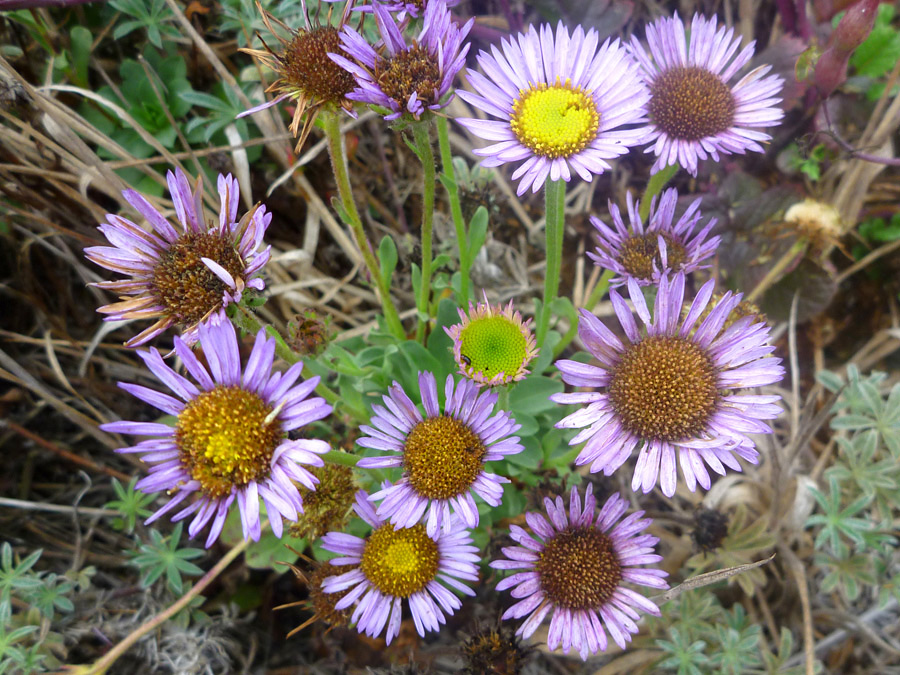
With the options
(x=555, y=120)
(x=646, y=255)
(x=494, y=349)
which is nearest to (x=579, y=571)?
(x=494, y=349)

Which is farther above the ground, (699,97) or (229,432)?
(699,97)

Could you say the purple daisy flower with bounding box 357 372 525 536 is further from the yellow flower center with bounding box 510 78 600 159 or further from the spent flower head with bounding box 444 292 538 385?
the yellow flower center with bounding box 510 78 600 159

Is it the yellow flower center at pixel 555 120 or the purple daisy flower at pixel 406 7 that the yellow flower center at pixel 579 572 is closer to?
the yellow flower center at pixel 555 120

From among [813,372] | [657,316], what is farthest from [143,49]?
[813,372]

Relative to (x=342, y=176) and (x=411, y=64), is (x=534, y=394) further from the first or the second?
(x=411, y=64)

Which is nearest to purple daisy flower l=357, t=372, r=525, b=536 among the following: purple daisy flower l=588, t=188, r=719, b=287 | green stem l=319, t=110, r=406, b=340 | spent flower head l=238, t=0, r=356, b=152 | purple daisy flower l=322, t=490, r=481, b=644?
purple daisy flower l=322, t=490, r=481, b=644
